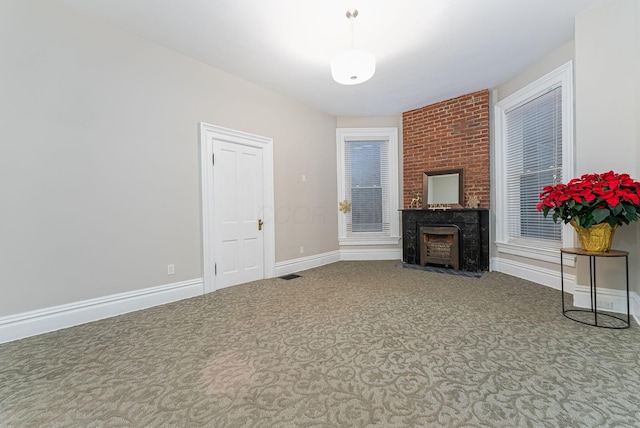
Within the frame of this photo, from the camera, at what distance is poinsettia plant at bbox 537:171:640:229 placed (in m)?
2.26

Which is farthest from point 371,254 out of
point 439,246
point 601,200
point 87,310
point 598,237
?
point 87,310

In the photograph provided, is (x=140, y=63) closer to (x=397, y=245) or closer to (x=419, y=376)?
(x=419, y=376)

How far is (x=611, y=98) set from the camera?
2652 millimetres

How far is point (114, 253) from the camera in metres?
2.88

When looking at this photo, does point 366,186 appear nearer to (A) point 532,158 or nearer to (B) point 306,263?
(B) point 306,263

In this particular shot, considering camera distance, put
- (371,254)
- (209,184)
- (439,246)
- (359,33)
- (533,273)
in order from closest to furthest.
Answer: (359,33), (209,184), (533,273), (439,246), (371,254)

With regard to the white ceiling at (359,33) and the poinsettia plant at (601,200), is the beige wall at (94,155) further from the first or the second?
the poinsettia plant at (601,200)

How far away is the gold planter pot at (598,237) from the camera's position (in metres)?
2.44

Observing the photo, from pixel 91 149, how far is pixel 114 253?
104cm

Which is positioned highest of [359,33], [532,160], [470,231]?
[359,33]

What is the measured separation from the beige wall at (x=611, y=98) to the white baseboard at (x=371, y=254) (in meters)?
3.11

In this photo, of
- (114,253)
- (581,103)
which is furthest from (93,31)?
(581,103)

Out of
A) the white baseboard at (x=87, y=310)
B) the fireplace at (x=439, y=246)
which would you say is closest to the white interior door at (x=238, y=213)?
the white baseboard at (x=87, y=310)

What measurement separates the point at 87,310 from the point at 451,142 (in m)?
5.57
